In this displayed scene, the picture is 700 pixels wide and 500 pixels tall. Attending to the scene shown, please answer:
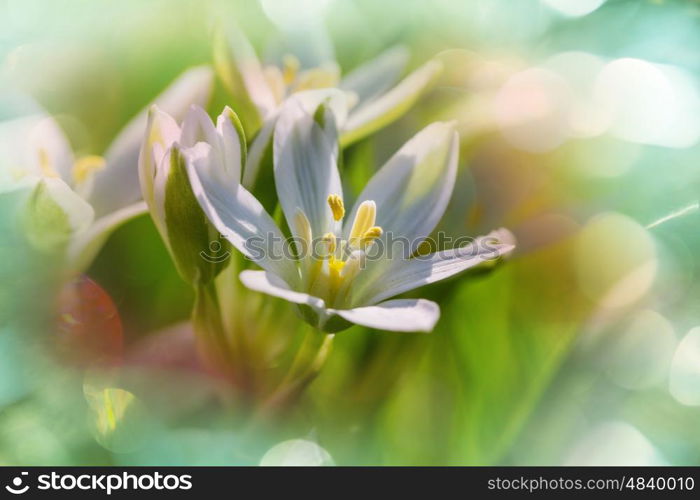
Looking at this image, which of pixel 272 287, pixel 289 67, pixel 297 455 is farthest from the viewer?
pixel 289 67

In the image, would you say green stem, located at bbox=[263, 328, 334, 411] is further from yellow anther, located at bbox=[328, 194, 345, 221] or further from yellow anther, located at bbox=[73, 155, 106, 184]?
yellow anther, located at bbox=[73, 155, 106, 184]

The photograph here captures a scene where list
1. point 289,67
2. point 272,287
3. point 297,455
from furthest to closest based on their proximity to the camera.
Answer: point 289,67 < point 297,455 < point 272,287

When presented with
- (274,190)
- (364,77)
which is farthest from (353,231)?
(364,77)

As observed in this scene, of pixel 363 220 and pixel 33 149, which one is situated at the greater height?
pixel 33 149

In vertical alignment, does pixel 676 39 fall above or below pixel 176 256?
above

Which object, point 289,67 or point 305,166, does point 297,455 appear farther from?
point 289,67

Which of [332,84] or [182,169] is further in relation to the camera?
[332,84]

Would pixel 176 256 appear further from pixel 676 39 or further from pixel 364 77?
pixel 676 39

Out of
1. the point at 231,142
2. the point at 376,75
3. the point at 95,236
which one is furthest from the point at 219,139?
the point at 376,75
